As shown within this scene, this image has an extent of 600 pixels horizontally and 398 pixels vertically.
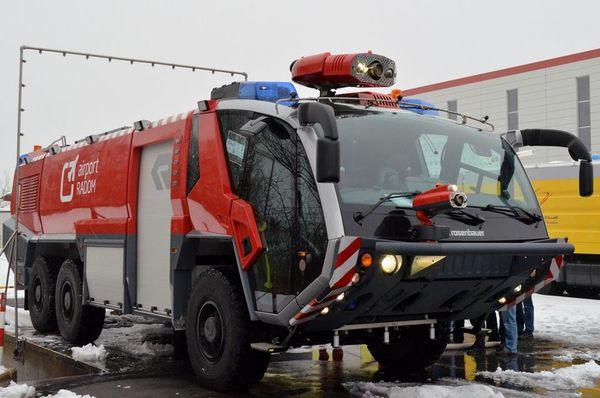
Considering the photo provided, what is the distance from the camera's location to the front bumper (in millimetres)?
4918

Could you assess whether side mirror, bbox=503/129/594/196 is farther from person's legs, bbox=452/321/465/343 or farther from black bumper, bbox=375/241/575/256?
person's legs, bbox=452/321/465/343

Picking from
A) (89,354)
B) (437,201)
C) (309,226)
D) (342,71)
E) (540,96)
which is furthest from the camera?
(540,96)

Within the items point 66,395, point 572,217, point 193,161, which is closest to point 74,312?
point 66,395

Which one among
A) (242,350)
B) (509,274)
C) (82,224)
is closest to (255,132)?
(242,350)

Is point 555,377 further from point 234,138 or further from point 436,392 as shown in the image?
point 234,138

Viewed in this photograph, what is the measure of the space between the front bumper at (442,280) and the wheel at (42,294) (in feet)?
18.2

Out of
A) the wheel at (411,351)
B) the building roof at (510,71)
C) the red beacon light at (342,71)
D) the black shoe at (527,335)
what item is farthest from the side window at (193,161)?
the building roof at (510,71)

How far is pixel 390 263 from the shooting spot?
194 inches

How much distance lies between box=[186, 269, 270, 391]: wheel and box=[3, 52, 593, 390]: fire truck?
1 cm

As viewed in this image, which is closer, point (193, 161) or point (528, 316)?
point (193, 161)

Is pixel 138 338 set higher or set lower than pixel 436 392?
lower

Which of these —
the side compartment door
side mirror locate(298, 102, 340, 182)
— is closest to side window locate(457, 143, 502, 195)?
side mirror locate(298, 102, 340, 182)

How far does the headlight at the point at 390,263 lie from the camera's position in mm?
4889

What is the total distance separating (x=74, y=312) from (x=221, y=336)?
3.63 meters
